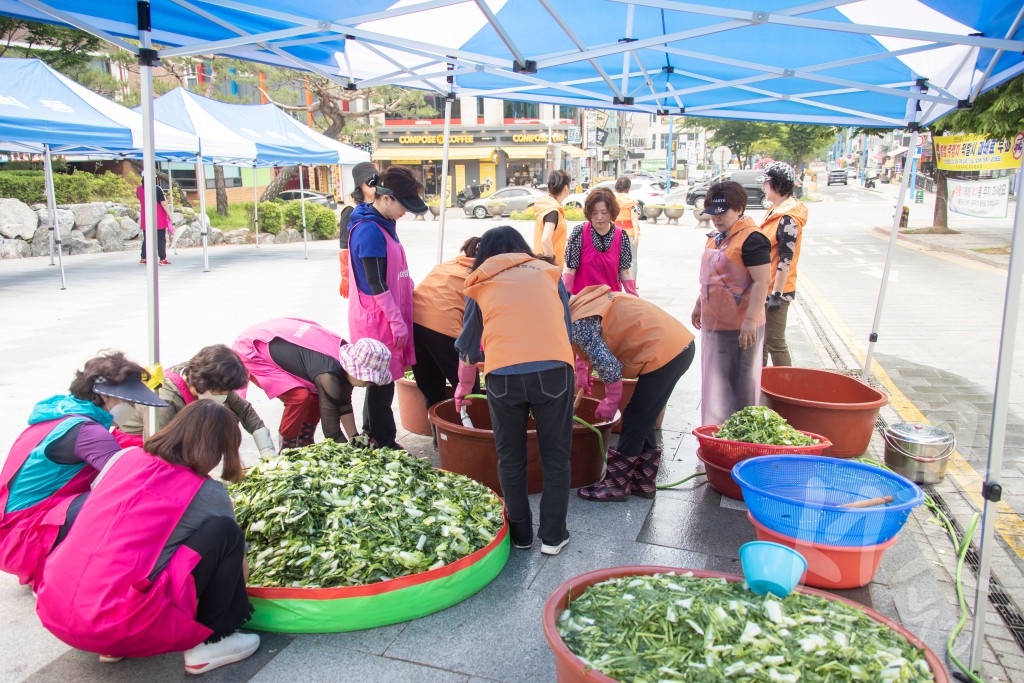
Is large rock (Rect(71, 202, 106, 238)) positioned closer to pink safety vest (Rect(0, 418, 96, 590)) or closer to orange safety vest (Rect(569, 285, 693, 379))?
pink safety vest (Rect(0, 418, 96, 590))

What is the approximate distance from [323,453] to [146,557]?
4.06 ft

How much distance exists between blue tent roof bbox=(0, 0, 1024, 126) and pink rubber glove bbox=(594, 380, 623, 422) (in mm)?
1914

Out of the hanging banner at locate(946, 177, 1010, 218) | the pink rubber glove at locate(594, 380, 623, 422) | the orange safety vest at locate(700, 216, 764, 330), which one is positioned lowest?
the pink rubber glove at locate(594, 380, 623, 422)

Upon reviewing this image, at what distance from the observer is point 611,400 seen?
3.98 meters

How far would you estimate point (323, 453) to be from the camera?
364cm

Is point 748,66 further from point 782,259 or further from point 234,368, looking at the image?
point 234,368

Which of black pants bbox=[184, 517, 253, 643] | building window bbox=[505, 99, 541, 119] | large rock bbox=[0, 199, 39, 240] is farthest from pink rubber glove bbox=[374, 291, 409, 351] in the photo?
building window bbox=[505, 99, 541, 119]

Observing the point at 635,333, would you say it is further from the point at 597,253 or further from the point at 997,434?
the point at 597,253

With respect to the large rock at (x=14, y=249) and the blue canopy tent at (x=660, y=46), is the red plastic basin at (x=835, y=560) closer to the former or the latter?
the blue canopy tent at (x=660, y=46)

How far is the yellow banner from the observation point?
13141 millimetres

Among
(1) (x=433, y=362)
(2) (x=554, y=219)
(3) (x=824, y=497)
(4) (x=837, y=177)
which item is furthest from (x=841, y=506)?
(4) (x=837, y=177)

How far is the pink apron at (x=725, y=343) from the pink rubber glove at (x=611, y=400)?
104cm

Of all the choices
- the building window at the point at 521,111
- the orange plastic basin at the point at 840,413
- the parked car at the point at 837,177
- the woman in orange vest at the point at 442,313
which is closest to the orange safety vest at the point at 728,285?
the orange plastic basin at the point at 840,413

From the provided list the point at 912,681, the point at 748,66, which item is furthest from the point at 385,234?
the point at 912,681
